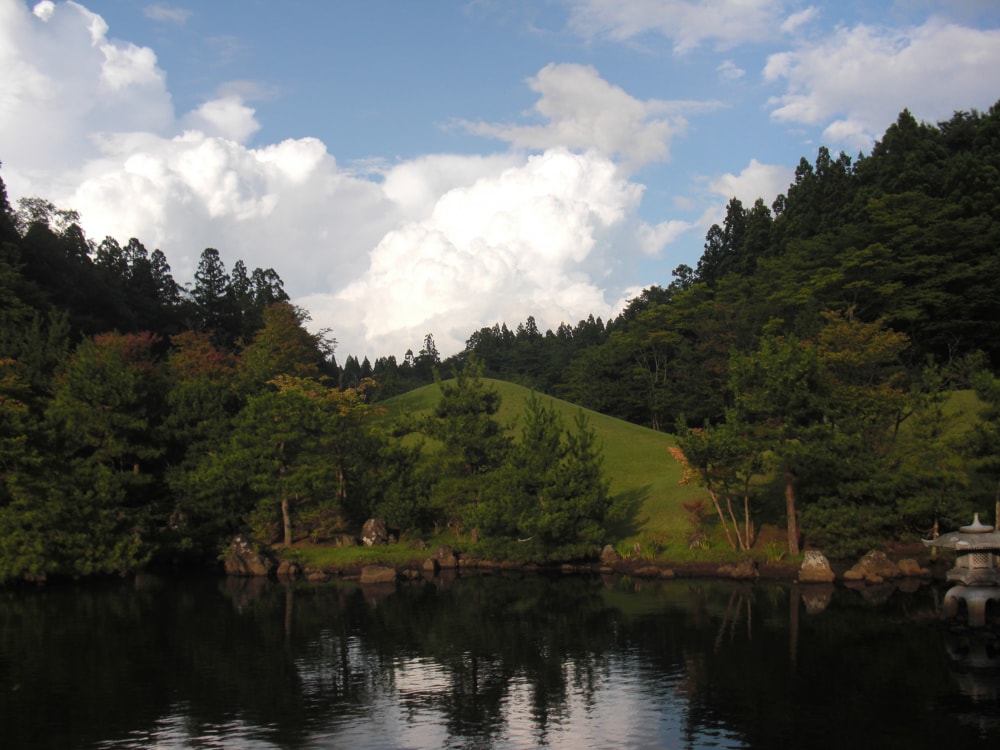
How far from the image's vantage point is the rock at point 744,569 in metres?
35.2

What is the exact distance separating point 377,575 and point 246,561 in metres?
8.04

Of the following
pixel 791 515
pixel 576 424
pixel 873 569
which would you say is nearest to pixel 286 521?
pixel 576 424

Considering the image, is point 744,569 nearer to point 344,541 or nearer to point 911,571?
point 911,571

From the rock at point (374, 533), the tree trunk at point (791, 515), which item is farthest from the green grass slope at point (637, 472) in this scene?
the rock at point (374, 533)

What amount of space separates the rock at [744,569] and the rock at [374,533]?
60.6ft

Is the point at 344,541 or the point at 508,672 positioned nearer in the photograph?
the point at 508,672

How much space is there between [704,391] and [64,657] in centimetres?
5320

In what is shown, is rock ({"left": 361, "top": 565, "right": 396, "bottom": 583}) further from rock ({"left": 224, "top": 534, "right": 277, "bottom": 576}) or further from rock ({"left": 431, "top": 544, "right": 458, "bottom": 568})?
rock ({"left": 224, "top": 534, "right": 277, "bottom": 576})

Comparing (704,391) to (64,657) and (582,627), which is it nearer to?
(582,627)

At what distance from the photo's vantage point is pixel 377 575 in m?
38.9

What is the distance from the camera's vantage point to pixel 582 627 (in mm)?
27016

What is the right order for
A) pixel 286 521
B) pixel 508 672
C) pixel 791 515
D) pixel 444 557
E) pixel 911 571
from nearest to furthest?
pixel 508 672, pixel 911 571, pixel 791 515, pixel 444 557, pixel 286 521

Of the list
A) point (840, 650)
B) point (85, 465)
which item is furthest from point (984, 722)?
point (85, 465)

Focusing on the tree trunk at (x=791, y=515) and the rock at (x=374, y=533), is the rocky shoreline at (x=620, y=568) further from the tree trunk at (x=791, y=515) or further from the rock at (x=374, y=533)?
the rock at (x=374, y=533)
